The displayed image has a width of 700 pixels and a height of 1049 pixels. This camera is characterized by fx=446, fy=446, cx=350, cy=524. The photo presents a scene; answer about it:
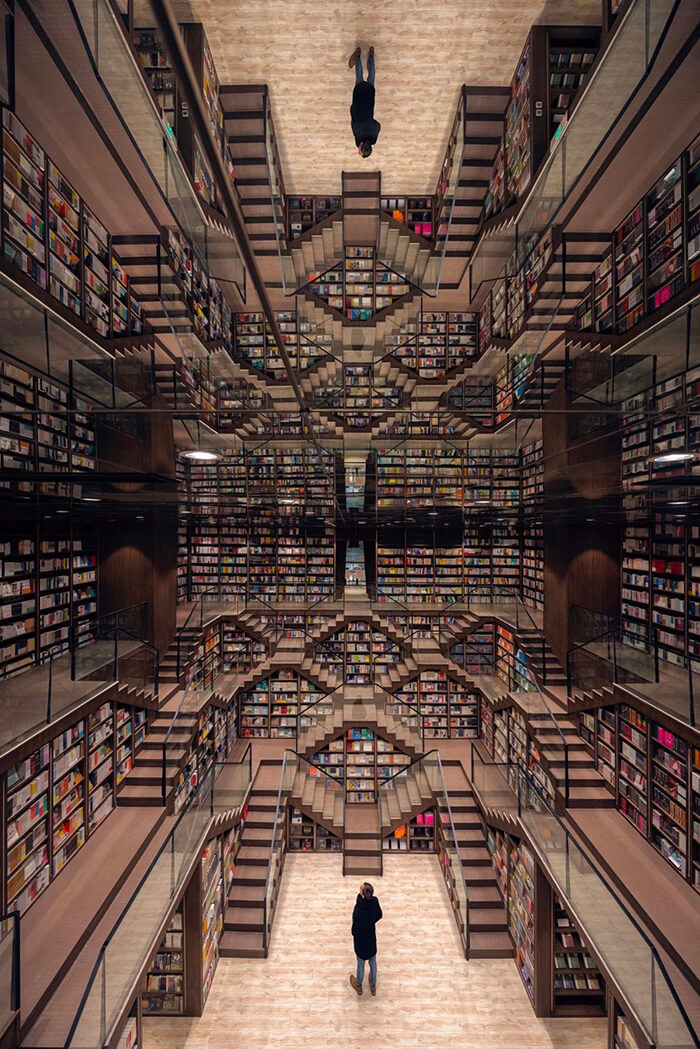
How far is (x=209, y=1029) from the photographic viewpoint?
13.3 ft

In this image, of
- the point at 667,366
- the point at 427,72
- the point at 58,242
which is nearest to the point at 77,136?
the point at 58,242

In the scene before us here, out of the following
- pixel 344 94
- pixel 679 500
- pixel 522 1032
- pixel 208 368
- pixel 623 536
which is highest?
pixel 344 94

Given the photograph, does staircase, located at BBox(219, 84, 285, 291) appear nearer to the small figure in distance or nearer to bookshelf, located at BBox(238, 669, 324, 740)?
the small figure in distance

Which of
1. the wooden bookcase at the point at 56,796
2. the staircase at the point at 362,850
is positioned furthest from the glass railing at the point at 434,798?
the wooden bookcase at the point at 56,796

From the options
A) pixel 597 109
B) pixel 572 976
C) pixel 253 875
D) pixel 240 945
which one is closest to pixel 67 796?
pixel 240 945

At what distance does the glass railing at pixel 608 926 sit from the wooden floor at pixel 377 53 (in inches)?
300

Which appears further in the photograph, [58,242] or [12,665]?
[58,242]

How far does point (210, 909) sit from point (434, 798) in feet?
10.1

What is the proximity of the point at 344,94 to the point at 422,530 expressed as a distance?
5.59m

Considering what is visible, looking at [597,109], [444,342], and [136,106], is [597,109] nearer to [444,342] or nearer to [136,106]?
[136,106]

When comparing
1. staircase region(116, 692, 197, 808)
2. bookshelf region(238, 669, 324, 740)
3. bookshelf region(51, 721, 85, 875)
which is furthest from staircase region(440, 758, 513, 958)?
bookshelf region(51, 721, 85, 875)

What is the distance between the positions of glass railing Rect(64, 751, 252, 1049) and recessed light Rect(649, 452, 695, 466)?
4610 millimetres

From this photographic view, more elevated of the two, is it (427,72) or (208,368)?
(427,72)

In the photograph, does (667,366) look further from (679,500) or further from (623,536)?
(623,536)
